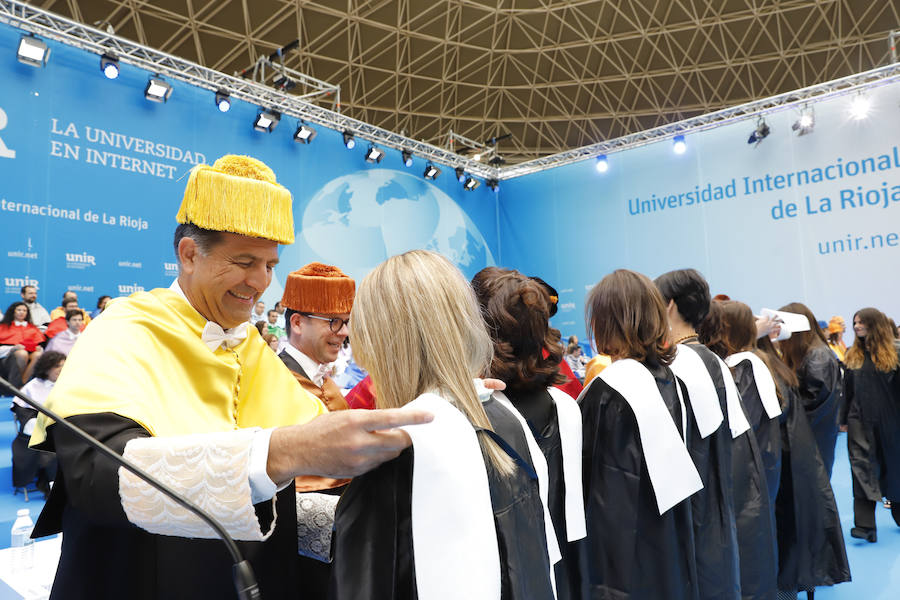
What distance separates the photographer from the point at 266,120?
10336 millimetres

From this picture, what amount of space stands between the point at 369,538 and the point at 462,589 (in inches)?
6.7

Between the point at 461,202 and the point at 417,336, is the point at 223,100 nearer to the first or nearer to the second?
the point at 461,202

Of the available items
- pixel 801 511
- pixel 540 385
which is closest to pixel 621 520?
pixel 540 385

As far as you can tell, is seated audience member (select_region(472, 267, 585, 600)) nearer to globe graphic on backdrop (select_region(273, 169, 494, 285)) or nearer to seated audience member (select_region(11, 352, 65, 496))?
seated audience member (select_region(11, 352, 65, 496))

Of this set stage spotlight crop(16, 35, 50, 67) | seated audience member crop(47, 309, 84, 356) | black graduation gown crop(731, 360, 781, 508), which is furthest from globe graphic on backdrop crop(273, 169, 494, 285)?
black graduation gown crop(731, 360, 781, 508)

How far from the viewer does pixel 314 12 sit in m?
15.4

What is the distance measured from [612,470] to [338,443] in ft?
5.77

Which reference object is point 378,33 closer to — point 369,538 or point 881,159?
point 881,159

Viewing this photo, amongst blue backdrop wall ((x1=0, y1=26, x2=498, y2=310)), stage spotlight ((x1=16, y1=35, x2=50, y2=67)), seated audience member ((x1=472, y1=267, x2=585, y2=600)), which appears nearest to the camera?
seated audience member ((x1=472, y1=267, x2=585, y2=600))

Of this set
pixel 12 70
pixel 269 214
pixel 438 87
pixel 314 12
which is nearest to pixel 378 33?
pixel 314 12

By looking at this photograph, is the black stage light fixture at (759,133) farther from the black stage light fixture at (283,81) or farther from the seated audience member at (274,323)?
the seated audience member at (274,323)

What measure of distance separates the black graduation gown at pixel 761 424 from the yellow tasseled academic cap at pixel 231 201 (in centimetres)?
298

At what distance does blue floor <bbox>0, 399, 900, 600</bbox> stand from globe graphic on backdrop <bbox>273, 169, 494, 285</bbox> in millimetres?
5526

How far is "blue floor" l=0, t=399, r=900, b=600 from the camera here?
12.5ft
